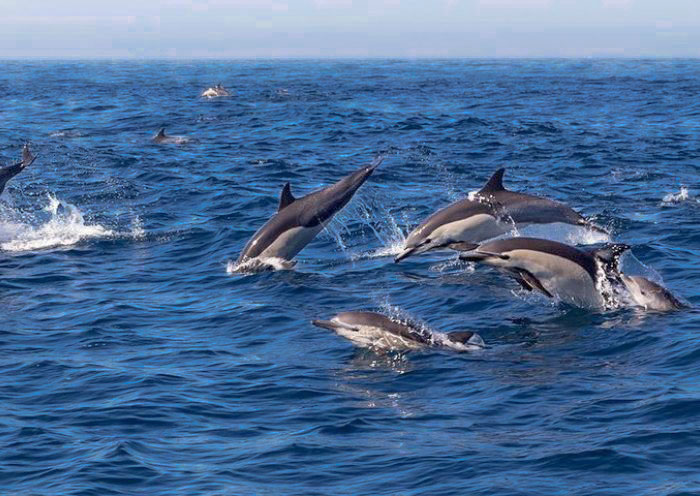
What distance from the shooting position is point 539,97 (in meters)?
54.4

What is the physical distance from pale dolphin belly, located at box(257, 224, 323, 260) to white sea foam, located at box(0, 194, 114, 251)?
4239mm

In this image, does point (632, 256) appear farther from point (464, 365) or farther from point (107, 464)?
point (107, 464)

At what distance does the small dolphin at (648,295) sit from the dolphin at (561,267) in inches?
13.6

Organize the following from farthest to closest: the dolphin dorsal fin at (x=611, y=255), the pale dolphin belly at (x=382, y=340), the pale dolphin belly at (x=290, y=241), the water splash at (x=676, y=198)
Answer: the water splash at (x=676, y=198)
the pale dolphin belly at (x=290, y=241)
the dolphin dorsal fin at (x=611, y=255)
the pale dolphin belly at (x=382, y=340)

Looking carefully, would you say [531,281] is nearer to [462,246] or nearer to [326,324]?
[462,246]

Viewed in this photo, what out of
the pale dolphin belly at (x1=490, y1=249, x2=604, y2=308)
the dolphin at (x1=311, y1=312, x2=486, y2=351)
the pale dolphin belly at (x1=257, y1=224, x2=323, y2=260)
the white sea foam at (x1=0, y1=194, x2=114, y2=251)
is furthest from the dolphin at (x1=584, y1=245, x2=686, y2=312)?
the white sea foam at (x1=0, y1=194, x2=114, y2=251)

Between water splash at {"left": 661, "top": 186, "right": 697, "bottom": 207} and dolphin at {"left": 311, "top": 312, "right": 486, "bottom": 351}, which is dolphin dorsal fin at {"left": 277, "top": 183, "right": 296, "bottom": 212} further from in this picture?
water splash at {"left": 661, "top": 186, "right": 697, "bottom": 207}

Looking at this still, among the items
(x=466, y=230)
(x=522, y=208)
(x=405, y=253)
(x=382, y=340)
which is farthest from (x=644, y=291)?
(x=405, y=253)

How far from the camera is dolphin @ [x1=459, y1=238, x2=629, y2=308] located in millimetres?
13539

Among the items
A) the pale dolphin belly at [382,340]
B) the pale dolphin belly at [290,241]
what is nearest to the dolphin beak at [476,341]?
the pale dolphin belly at [382,340]

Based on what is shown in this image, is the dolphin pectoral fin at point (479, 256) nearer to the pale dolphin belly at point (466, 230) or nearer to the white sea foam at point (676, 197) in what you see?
Result: the pale dolphin belly at point (466, 230)

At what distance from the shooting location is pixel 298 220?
16.8 meters

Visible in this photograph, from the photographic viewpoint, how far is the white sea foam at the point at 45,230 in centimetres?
1938

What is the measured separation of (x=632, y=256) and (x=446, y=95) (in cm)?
4096
